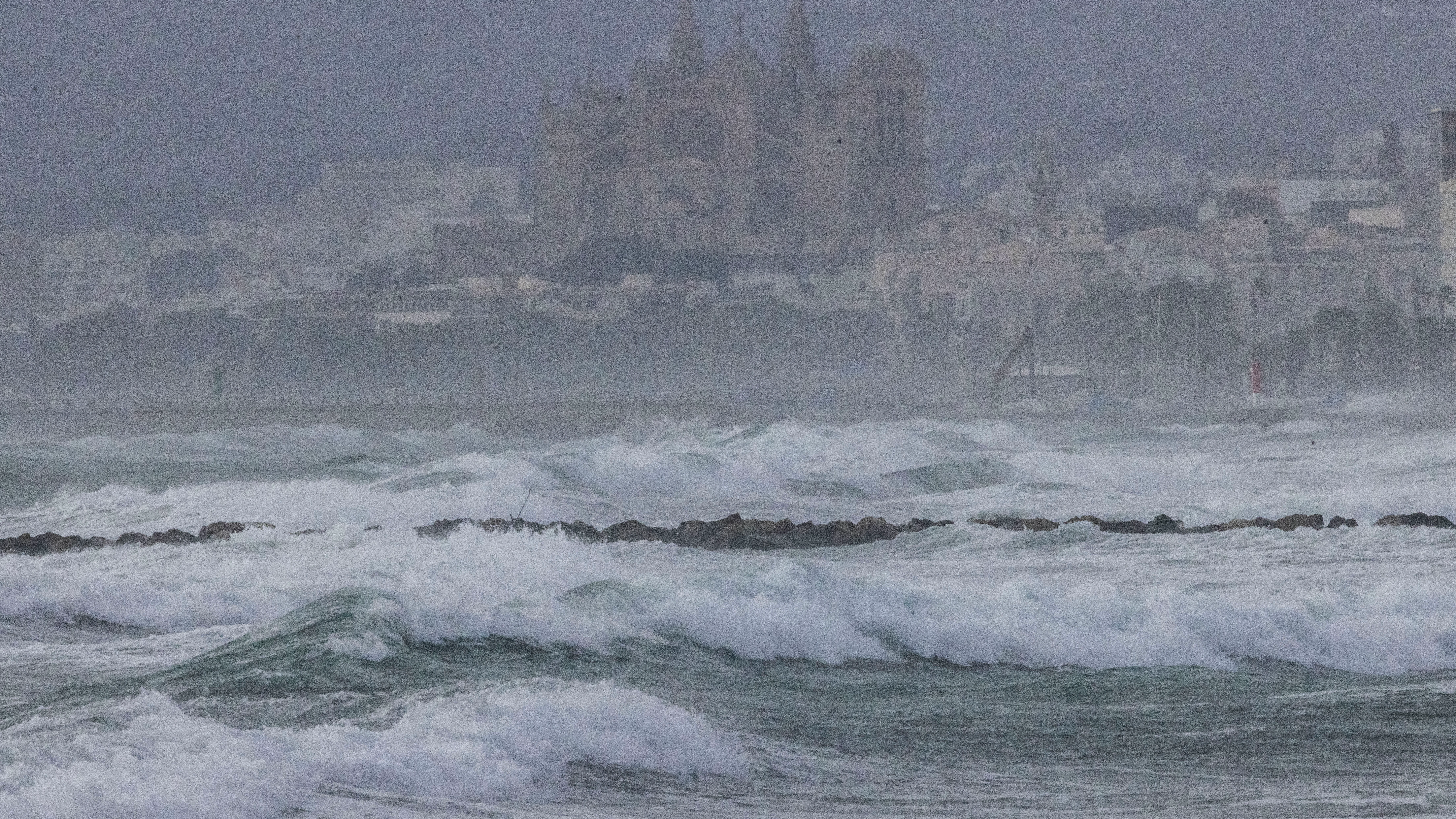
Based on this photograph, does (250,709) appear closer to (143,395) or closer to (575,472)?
(575,472)

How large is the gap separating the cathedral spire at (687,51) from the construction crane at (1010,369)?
86.5 m

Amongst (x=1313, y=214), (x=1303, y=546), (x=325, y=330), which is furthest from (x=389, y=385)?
(x=1303, y=546)

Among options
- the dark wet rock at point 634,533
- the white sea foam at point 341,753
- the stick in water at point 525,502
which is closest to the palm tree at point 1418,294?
the stick in water at point 525,502

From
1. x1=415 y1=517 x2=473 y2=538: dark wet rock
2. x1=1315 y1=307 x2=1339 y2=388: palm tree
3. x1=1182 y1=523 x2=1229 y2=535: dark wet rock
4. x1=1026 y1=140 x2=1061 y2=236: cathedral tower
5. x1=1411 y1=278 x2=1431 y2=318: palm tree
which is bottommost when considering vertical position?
x1=1182 y1=523 x2=1229 y2=535: dark wet rock

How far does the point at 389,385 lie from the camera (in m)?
134

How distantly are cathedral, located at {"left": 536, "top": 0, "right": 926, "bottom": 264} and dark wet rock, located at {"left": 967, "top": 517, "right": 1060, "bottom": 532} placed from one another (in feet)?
455

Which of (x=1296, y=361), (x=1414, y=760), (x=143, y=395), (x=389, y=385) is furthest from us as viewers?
(x=389, y=385)

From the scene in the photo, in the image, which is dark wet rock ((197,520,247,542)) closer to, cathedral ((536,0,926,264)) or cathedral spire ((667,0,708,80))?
cathedral ((536,0,926,264))

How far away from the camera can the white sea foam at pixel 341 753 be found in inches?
539

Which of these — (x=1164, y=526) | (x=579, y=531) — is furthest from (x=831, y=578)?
(x=579, y=531)

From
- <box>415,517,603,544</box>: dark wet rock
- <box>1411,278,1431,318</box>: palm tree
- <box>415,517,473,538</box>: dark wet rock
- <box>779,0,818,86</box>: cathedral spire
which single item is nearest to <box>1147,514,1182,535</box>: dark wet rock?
<box>415,517,603,544</box>: dark wet rock

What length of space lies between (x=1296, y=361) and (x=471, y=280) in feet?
230

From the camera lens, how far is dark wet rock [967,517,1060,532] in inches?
1272

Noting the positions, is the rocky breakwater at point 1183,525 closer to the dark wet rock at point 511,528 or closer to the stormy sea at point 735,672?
the stormy sea at point 735,672
